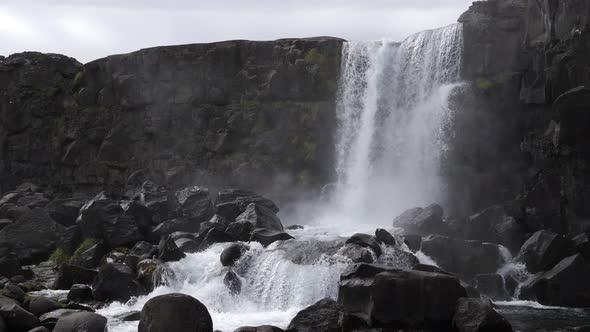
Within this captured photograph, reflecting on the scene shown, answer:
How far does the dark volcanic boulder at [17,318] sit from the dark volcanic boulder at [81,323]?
3.43ft

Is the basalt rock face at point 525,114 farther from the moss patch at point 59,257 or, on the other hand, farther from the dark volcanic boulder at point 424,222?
the moss patch at point 59,257

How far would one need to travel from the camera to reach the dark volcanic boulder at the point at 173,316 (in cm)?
1947

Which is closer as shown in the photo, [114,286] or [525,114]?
[114,286]

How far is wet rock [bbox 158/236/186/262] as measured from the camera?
2980cm

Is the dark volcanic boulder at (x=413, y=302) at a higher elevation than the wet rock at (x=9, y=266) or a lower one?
higher

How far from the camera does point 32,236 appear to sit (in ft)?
122

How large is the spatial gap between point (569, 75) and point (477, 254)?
38.0 ft

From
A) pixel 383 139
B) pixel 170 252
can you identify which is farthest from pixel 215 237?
pixel 383 139

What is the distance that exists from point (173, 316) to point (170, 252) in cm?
1055

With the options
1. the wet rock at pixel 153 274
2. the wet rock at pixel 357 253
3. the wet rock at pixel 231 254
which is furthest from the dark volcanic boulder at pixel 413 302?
the wet rock at pixel 153 274

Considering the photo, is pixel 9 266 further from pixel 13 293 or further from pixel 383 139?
pixel 383 139

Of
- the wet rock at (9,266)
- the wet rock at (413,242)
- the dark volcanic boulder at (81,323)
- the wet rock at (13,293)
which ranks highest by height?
the wet rock at (413,242)

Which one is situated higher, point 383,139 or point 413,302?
point 383,139

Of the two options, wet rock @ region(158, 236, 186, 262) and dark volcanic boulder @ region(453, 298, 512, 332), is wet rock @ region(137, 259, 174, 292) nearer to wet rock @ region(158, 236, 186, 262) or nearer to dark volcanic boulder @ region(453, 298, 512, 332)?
wet rock @ region(158, 236, 186, 262)
